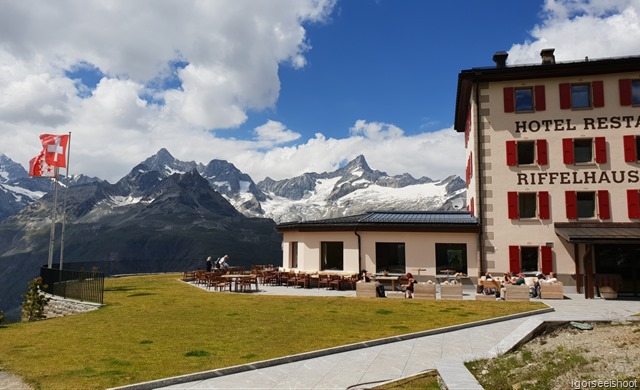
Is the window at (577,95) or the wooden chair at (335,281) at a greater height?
the window at (577,95)

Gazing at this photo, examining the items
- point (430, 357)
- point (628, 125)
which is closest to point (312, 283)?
point (430, 357)

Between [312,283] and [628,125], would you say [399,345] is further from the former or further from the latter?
[628,125]

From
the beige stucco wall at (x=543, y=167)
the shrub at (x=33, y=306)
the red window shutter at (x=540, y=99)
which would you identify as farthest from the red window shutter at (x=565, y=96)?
the shrub at (x=33, y=306)

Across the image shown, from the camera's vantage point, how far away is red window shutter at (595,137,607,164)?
78.1 ft

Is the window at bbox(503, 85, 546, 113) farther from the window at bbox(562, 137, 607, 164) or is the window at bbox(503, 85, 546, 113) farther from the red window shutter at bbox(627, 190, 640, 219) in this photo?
the red window shutter at bbox(627, 190, 640, 219)

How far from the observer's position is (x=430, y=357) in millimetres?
10109

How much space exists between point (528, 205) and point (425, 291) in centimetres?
936

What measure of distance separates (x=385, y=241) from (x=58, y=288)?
58.0ft

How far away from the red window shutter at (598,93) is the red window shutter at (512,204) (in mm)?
6541

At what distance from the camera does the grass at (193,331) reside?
9383 mm

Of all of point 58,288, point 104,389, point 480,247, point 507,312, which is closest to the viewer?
point 104,389

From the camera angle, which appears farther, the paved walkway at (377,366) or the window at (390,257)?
the window at (390,257)

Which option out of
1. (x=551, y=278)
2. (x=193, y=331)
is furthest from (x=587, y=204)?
(x=193, y=331)

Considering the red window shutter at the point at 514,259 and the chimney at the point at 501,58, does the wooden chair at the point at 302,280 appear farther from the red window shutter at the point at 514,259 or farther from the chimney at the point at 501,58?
the chimney at the point at 501,58
